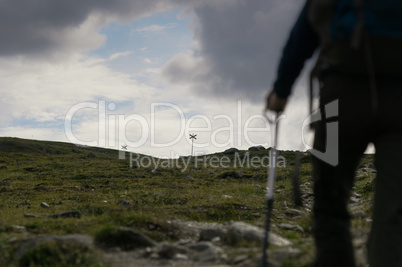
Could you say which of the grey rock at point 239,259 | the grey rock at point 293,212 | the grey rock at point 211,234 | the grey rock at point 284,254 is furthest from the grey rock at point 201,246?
the grey rock at point 293,212

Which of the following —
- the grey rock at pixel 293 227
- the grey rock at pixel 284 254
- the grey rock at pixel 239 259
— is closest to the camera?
the grey rock at pixel 284 254

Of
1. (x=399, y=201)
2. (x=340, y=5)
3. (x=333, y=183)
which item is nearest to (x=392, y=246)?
(x=399, y=201)

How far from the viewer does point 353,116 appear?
2.86 meters

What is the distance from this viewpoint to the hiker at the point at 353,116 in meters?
2.62

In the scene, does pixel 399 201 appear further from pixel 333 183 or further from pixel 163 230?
→ pixel 163 230

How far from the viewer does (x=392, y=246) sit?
2959 millimetres

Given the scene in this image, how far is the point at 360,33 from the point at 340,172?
1.01 m

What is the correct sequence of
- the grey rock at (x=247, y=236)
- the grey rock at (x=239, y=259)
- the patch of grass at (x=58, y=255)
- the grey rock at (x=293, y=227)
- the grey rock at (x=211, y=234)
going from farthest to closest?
the grey rock at (x=293, y=227) < the grey rock at (x=211, y=234) < the grey rock at (x=247, y=236) < the patch of grass at (x=58, y=255) < the grey rock at (x=239, y=259)

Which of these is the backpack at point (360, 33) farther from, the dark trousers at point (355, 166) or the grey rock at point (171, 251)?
the grey rock at point (171, 251)

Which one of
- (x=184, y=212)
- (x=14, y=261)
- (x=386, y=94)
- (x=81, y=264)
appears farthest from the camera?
(x=184, y=212)

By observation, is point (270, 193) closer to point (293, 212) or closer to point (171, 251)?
point (171, 251)

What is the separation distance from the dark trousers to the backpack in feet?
0.46

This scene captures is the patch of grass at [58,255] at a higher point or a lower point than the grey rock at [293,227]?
higher

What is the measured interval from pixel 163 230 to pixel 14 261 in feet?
8.15
